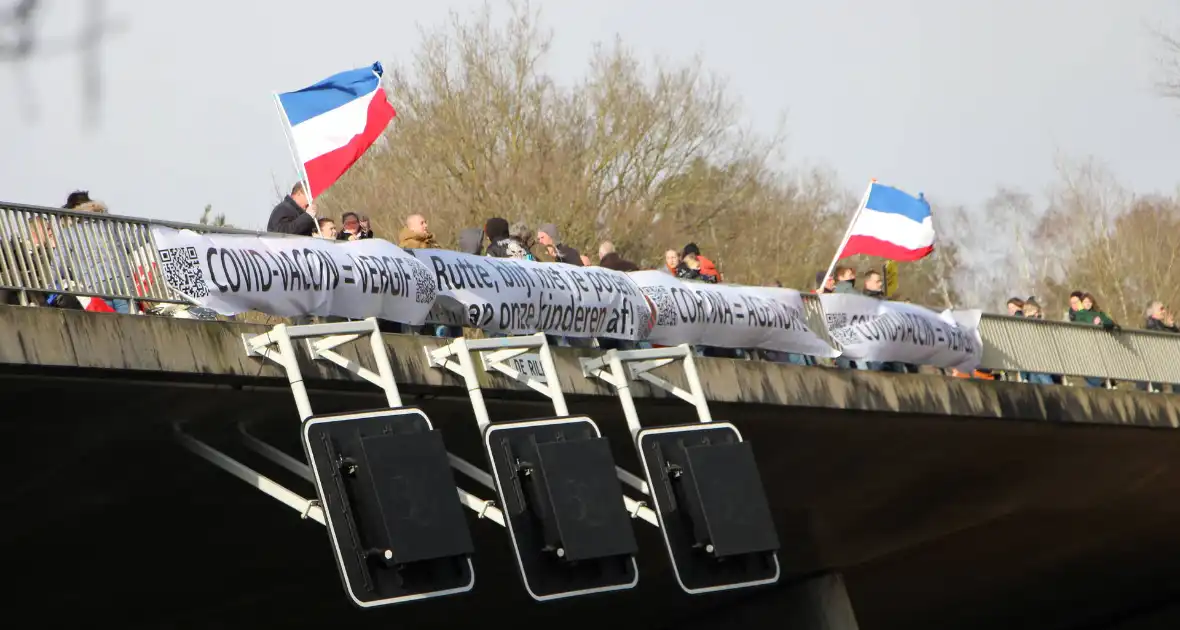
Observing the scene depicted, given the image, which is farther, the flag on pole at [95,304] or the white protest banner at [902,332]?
the white protest banner at [902,332]

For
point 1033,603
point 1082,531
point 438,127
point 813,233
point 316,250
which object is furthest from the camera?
point 813,233

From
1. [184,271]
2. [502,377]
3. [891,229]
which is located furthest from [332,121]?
[891,229]

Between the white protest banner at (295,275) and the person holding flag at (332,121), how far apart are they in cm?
132

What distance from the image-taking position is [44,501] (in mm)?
13773

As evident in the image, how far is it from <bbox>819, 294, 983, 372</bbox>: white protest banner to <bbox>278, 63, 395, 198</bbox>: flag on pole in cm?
591

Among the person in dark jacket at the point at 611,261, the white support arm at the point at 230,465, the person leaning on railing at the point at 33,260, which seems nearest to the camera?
the person leaning on railing at the point at 33,260

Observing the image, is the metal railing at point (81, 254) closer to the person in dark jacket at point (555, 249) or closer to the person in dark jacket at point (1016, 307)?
the person in dark jacket at point (555, 249)

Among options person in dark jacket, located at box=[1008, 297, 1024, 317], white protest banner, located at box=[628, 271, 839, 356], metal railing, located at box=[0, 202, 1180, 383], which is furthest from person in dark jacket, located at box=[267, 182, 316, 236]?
person in dark jacket, located at box=[1008, 297, 1024, 317]

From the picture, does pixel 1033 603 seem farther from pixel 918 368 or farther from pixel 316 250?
pixel 316 250

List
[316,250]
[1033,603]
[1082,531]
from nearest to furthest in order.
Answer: [316,250] → [1082,531] → [1033,603]

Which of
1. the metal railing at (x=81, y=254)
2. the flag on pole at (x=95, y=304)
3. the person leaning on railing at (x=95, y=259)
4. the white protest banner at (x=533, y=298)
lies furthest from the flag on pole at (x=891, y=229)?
the person leaning on railing at (x=95, y=259)

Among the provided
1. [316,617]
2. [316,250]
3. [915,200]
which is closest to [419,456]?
[316,250]

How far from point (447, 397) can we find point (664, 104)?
27581 millimetres

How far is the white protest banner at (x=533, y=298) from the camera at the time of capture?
1413 cm
